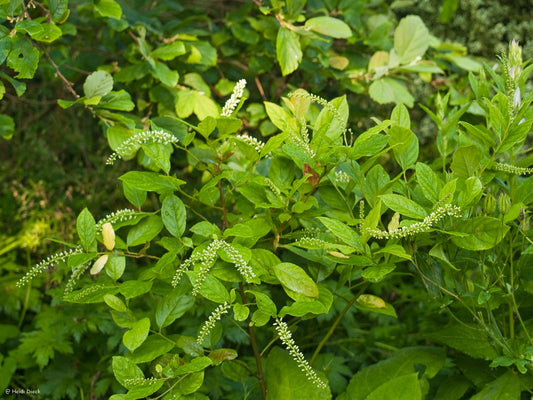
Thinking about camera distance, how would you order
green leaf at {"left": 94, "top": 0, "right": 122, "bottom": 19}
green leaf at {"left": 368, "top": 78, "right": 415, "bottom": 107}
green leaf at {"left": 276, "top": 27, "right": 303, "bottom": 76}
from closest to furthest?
1. green leaf at {"left": 94, "top": 0, "right": 122, "bottom": 19}
2. green leaf at {"left": 276, "top": 27, "right": 303, "bottom": 76}
3. green leaf at {"left": 368, "top": 78, "right": 415, "bottom": 107}

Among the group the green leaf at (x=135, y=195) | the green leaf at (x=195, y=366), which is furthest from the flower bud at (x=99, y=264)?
the green leaf at (x=195, y=366)

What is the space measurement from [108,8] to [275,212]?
0.68 m

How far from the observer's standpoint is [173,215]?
1042mm

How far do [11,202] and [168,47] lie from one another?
1184mm

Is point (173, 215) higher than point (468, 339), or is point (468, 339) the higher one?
point (173, 215)

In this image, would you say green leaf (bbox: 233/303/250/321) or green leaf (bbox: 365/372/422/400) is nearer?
green leaf (bbox: 233/303/250/321)

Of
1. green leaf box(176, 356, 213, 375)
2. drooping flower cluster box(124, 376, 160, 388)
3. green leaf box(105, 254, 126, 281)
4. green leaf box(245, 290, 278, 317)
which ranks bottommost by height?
drooping flower cluster box(124, 376, 160, 388)

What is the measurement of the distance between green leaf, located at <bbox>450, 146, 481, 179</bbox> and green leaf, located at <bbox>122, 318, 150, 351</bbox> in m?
0.65

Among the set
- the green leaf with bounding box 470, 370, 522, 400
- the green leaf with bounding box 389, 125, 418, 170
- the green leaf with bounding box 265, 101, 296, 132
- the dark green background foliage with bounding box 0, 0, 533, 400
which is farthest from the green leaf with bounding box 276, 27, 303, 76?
the green leaf with bounding box 470, 370, 522, 400

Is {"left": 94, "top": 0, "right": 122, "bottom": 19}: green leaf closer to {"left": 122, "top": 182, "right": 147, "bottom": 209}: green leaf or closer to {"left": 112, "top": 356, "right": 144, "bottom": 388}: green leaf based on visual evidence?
{"left": 122, "top": 182, "right": 147, "bottom": 209}: green leaf

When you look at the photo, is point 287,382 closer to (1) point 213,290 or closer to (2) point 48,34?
(1) point 213,290

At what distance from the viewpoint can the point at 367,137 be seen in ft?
3.30

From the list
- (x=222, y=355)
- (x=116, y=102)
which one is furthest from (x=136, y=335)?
(x=116, y=102)

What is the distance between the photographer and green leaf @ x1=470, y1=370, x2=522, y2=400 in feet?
3.63
